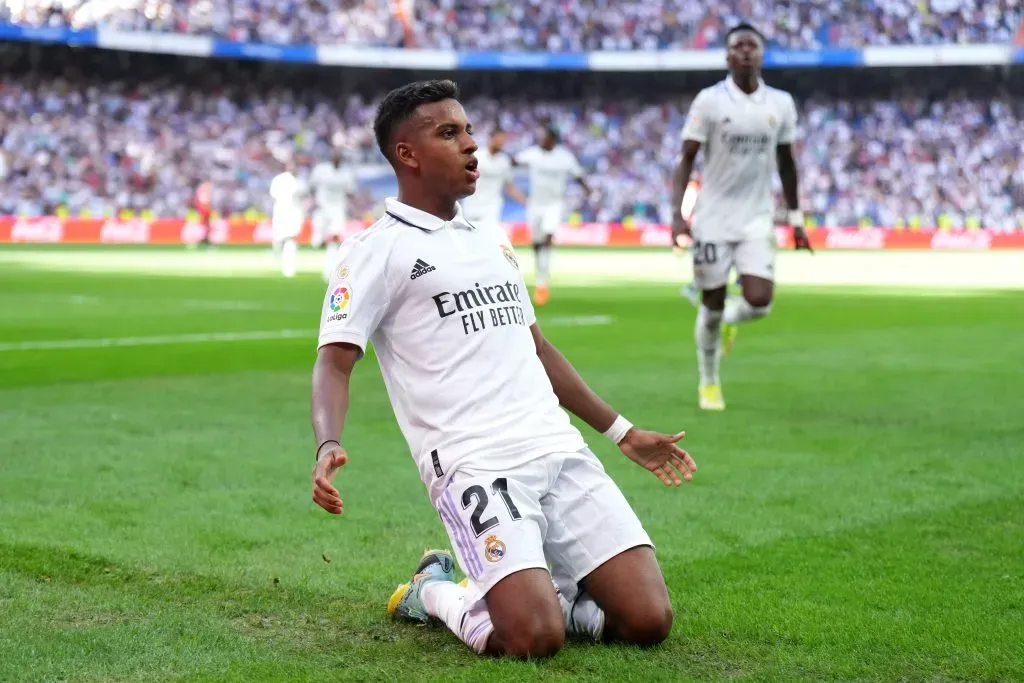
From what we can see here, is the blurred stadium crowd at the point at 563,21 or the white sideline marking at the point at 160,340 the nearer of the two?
the white sideline marking at the point at 160,340

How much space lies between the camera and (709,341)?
32.1 ft

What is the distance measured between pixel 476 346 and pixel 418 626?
89 cm

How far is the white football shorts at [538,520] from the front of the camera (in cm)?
406

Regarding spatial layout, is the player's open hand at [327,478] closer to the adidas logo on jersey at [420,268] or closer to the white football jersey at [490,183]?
the adidas logo on jersey at [420,268]

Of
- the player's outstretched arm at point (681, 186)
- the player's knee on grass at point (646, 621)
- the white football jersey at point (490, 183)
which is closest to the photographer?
the player's knee on grass at point (646, 621)

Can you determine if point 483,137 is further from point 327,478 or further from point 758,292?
point 327,478

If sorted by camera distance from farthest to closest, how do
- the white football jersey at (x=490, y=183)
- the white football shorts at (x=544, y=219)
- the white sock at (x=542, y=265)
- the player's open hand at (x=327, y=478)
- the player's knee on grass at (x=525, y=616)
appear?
1. the white football jersey at (x=490, y=183)
2. the white football shorts at (x=544, y=219)
3. the white sock at (x=542, y=265)
4. the player's knee on grass at (x=525, y=616)
5. the player's open hand at (x=327, y=478)

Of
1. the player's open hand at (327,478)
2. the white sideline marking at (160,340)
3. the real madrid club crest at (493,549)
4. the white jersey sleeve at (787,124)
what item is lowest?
the white sideline marking at (160,340)

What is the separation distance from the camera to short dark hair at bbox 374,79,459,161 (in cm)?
430

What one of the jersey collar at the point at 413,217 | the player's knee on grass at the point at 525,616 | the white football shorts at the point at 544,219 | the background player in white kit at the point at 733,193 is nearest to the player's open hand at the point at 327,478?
the player's knee on grass at the point at 525,616

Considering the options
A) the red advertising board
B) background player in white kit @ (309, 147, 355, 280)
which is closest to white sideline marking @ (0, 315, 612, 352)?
background player in white kit @ (309, 147, 355, 280)

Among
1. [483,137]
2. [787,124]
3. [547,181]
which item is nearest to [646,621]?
[787,124]

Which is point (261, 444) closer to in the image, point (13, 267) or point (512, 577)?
point (512, 577)

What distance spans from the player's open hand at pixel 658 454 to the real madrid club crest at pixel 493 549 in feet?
1.95
